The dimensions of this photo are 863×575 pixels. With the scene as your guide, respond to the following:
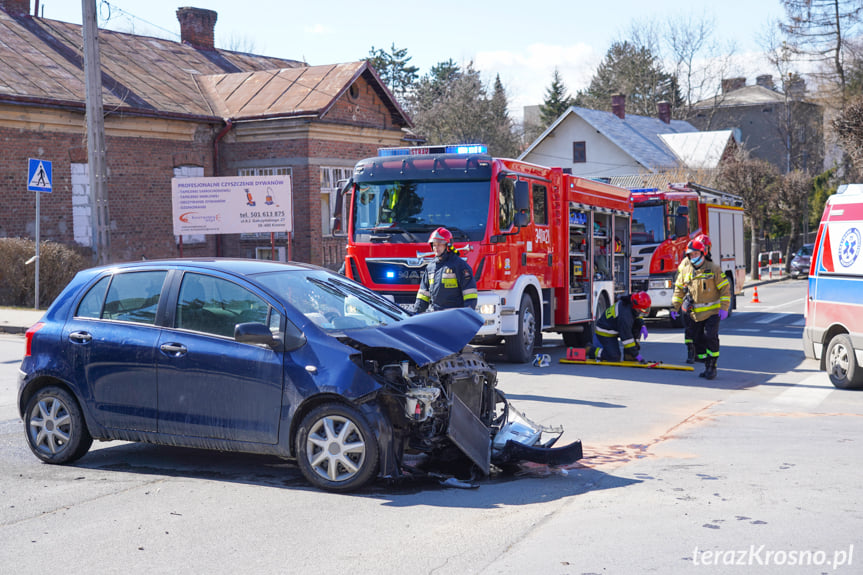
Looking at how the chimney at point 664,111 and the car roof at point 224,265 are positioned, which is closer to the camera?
the car roof at point 224,265

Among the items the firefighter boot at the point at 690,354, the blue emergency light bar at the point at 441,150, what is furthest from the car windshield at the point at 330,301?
the firefighter boot at the point at 690,354

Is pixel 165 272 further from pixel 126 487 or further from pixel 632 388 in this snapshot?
pixel 632 388

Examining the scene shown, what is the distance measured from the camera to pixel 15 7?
84.2 ft

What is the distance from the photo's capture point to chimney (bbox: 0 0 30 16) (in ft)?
83.3

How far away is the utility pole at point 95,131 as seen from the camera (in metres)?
16.0

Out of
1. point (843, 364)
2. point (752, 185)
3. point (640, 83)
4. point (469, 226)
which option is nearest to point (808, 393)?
point (843, 364)

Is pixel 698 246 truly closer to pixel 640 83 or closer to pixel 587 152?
pixel 587 152

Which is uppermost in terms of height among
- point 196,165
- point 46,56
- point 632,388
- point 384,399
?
point 46,56

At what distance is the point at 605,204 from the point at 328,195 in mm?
10974

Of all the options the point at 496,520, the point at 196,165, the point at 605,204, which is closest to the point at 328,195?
the point at 196,165

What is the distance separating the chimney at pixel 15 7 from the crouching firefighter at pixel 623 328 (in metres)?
20.7

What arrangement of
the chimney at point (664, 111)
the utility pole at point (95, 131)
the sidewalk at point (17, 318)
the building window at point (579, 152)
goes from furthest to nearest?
the chimney at point (664, 111)
the building window at point (579, 152)
the utility pole at point (95, 131)
the sidewalk at point (17, 318)

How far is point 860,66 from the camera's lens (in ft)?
144

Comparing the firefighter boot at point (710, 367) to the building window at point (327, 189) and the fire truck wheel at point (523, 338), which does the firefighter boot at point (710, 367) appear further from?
the building window at point (327, 189)
